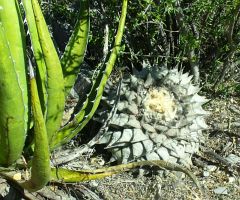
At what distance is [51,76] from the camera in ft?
7.18

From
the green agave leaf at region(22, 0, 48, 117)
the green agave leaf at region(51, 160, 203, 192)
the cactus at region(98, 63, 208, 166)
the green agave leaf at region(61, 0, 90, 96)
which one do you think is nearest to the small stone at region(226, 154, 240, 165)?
the cactus at region(98, 63, 208, 166)

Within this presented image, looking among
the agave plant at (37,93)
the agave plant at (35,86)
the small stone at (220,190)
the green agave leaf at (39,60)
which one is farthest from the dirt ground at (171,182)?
the green agave leaf at (39,60)

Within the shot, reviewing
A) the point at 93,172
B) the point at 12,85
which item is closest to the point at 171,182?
the point at 93,172

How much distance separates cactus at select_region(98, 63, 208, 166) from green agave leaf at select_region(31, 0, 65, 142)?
39cm

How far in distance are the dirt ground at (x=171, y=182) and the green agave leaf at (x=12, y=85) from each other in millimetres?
259

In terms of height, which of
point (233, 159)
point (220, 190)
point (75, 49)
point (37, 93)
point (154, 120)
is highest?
point (75, 49)

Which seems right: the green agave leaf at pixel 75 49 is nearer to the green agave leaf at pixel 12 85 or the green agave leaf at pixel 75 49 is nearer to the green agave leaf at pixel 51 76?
the green agave leaf at pixel 51 76

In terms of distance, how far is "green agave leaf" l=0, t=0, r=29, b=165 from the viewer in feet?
6.43

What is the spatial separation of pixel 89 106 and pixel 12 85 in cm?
63

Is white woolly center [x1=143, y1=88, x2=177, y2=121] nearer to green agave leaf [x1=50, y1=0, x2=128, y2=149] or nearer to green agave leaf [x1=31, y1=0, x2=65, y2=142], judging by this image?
green agave leaf [x1=50, y1=0, x2=128, y2=149]

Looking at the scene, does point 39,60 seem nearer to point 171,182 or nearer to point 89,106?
point 89,106

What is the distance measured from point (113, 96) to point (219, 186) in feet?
2.57

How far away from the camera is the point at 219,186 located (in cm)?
280

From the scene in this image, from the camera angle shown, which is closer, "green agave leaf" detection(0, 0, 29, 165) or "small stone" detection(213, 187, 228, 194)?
"green agave leaf" detection(0, 0, 29, 165)
